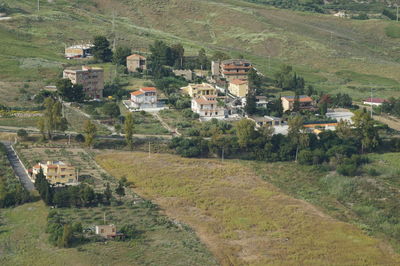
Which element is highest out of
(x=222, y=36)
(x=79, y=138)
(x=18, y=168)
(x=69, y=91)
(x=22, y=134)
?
(x=222, y=36)

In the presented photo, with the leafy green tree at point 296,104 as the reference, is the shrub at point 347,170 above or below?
below

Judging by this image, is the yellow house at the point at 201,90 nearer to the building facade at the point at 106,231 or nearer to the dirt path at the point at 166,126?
the dirt path at the point at 166,126

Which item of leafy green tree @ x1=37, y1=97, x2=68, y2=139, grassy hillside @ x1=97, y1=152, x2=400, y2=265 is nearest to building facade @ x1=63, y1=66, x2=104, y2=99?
leafy green tree @ x1=37, y1=97, x2=68, y2=139

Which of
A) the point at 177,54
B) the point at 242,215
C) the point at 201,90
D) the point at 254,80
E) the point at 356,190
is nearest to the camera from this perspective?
the point at 242,215

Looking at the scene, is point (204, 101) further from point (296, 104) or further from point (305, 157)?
point (305, 157)

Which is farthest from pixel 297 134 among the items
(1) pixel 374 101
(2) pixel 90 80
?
(2) pixel 90 80

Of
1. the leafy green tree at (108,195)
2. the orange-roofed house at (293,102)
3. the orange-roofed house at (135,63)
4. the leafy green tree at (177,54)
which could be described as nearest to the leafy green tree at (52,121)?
the leafy green tree at (108,195)

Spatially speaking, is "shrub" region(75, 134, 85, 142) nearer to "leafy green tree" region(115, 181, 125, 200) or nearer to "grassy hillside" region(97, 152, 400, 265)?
"grassy hillside" region(97, 152, 400, 265)
